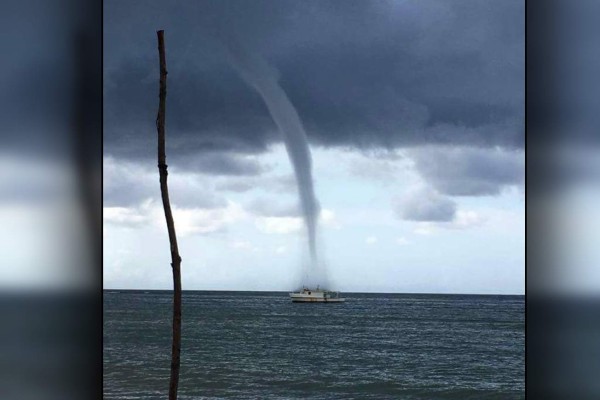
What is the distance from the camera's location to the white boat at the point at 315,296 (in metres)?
14.2

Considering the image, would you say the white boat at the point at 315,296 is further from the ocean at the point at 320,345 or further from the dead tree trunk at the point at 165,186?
the dead tree trunk at the point at 165,186

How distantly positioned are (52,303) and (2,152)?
24 cm

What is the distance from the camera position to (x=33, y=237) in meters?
1.01

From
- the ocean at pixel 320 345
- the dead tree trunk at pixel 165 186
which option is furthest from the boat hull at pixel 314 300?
the dead tree trunk at pixel 165 186

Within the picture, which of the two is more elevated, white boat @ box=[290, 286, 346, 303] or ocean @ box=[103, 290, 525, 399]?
white boat @ box=[290, 286, 346, 303]

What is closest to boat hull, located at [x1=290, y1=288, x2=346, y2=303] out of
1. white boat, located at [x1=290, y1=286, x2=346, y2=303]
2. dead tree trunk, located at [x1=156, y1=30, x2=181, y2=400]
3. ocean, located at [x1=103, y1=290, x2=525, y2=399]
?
white boat, located at [x1=290, y1=286, x2=346, y2=303]

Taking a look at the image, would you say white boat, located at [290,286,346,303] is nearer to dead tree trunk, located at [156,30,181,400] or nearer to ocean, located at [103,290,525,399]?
ocean, located at [103,290,525,399]

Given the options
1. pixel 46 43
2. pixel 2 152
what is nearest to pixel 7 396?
pixel 2 152

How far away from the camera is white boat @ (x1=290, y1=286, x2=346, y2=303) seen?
46.5ft

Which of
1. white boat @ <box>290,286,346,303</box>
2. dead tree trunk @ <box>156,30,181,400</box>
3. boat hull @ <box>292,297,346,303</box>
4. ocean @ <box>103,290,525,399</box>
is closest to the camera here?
dead tree trunk @ <box>156,30,181,400</box>

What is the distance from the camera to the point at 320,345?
14.6 m

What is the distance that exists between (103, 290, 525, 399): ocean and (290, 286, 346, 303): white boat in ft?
0.42

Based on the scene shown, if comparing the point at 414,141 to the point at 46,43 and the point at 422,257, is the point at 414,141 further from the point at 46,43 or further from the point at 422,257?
the point at 46,43

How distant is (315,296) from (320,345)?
97cm
